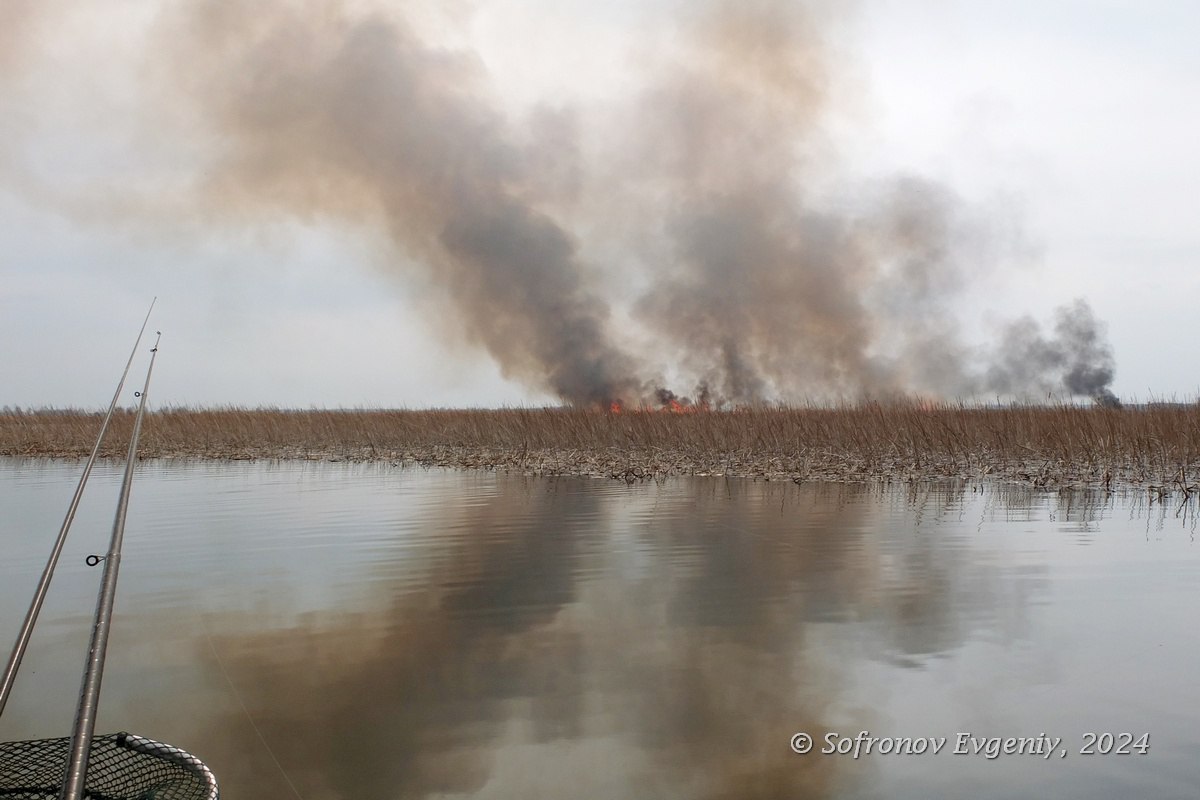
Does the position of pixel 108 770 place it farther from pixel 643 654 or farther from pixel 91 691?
pixel 643 654

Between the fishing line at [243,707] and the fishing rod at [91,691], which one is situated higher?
the fishing rod at [91,691]

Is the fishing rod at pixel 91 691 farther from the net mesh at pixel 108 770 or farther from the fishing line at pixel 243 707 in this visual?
the fishing line at pixel 243 707

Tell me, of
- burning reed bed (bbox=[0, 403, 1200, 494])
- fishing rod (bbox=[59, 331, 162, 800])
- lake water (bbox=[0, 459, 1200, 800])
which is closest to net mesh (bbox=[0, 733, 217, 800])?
fishing rod (bbox=[59, 331, 162, 800])

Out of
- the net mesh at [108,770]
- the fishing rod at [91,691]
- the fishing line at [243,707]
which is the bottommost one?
the fishing line at [243,707]

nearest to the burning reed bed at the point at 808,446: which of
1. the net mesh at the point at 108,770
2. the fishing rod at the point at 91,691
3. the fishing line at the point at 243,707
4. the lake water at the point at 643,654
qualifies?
the lake water at the point at 643,654

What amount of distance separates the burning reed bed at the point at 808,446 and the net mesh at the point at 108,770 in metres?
14.0

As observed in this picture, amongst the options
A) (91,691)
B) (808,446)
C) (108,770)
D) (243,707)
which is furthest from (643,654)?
(808,446)

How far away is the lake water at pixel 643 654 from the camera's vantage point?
13.0ft

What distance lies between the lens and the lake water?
13.0ft

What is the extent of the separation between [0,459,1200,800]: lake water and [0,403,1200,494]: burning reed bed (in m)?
5.89

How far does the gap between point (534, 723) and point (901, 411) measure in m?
17.6

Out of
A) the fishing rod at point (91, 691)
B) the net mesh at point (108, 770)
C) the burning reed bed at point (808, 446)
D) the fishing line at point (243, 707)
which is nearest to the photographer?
the fishing rod at point (91, 691)

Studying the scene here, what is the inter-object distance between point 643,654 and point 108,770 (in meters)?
3.22

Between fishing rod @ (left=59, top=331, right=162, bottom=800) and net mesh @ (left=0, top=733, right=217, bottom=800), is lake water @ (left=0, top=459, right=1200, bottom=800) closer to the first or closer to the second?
net mesh @ (left=0, top=733, right=217, bottom=800)
